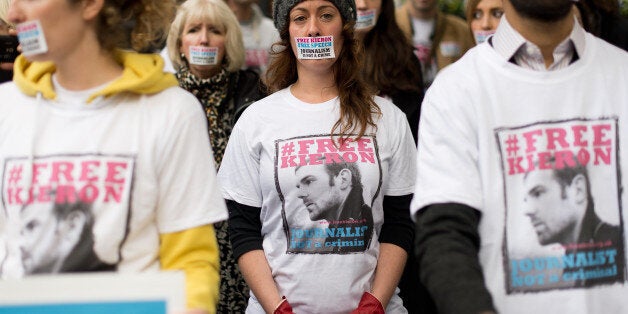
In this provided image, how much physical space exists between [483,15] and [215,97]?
1406 mm

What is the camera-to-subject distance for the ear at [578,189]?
113 inches

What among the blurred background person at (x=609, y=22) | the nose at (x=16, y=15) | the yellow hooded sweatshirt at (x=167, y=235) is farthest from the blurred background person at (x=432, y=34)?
the nose at (x=16, y=15)

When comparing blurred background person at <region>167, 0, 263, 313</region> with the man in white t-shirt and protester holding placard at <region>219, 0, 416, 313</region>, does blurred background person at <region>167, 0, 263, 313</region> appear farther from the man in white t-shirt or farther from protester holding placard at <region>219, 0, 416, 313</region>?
the man in white t-shirt

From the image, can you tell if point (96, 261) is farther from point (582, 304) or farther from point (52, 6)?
point (582, 304)

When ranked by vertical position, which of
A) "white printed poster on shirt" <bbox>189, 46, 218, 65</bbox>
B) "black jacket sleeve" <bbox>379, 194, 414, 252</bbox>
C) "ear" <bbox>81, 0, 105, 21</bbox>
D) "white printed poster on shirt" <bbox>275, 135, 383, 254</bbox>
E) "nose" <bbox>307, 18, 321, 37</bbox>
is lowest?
"black jacket sleeve" <bbox>379, 194, 414, 252</bbox>

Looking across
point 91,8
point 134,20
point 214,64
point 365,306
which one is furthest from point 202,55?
point 91,8

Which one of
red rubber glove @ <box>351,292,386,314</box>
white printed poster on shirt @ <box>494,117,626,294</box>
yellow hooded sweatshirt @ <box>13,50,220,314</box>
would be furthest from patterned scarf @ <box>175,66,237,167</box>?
white printed poster on shirt @ <box>494,117,626,294</box>

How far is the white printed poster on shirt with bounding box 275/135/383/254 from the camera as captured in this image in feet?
12.6

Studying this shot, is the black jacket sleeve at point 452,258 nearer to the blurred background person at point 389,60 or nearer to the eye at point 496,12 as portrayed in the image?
the blurred background person at point 389,60

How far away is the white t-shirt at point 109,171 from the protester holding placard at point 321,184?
952 mm

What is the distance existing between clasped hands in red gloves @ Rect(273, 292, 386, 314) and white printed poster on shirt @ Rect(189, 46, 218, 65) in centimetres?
177

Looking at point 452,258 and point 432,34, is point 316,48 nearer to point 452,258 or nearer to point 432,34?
point 452,258

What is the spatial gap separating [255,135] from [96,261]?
1.32 metres

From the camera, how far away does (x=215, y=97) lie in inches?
206
